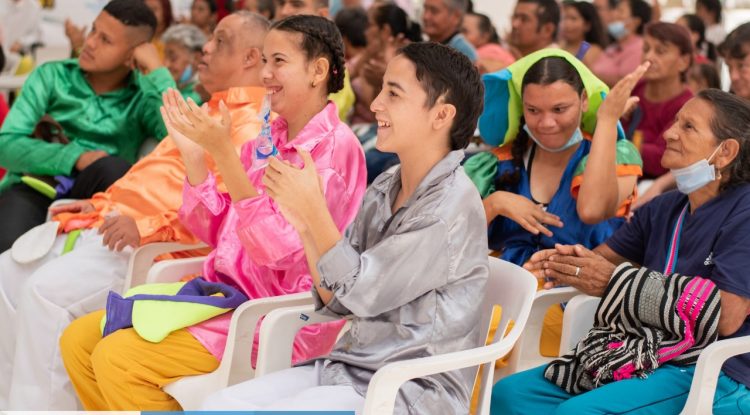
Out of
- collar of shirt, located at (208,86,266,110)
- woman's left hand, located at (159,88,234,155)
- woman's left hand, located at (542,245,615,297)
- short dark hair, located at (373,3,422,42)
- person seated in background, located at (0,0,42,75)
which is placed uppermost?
woman's left hand, located at (159,88,234,155)

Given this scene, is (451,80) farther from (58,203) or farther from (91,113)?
(91,113)

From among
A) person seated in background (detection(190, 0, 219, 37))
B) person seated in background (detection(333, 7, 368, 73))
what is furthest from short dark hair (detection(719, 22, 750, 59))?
person seated in background (detection(190, 0, 219, 37))

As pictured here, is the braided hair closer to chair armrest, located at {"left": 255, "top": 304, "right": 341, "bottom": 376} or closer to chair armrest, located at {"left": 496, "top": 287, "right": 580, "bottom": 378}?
chair armrest, located at {"left": 255, "top": 304, "right": 341, "bottom": 376}

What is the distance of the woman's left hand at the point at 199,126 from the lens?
8.34 ft

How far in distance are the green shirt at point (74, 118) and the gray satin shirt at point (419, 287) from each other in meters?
1.93

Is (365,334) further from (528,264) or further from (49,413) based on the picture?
(49,413)

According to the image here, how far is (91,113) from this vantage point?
13.1 feet

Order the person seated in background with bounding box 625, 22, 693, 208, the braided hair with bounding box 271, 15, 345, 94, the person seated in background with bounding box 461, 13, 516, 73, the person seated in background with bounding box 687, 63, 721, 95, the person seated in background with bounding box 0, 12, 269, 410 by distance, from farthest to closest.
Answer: the person seated in background with bounding box 461, 13, 516, 73, the person seated in background with bounding box 687, 63, 721, 95, the person seated in background with bounding box 625, 22, 693, 208, the person seated in background with bounding box 0, 12, 269, 410, the braided hair with bounding box 271, 15, 345, 94

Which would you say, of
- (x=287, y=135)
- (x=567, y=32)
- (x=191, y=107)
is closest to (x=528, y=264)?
(x=287, y=135)

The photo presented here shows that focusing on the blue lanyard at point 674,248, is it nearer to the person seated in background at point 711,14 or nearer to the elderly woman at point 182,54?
the elderly woman at point 182,54

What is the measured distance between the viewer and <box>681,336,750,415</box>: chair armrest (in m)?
2.21

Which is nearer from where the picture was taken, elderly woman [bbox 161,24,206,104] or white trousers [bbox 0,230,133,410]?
white trousers [bbox 0,230,133,410]

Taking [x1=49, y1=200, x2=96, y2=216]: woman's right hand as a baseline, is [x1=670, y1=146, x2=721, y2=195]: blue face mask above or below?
above

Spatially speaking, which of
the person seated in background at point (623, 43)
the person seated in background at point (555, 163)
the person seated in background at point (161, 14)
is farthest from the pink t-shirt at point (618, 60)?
the person seated in background at point (555, 163)
